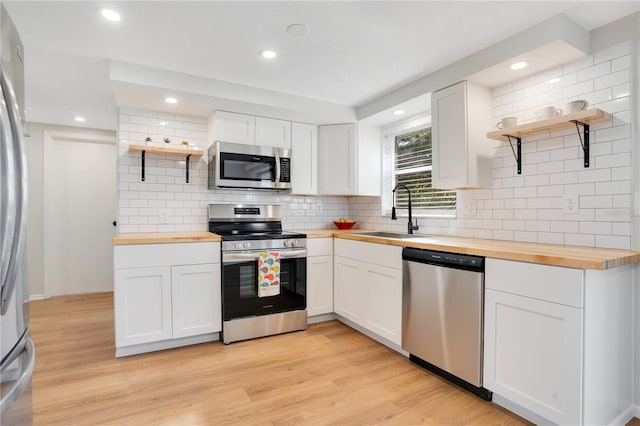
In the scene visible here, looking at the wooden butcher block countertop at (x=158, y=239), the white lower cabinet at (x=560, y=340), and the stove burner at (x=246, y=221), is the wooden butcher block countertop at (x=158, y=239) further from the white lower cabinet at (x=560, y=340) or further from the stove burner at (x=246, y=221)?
the white lower cabinet at (x=560, y=340)

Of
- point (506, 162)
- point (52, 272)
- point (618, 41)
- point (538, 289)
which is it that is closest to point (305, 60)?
point (506, 162)

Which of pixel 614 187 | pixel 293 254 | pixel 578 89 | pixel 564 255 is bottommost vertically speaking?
pixel 293 254

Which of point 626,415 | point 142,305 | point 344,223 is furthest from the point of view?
point 344,223

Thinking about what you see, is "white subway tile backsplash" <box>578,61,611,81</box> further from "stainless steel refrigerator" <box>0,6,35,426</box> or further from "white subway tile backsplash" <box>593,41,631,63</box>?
"stainless steel refrigerator" <box>0,6,35,426</box>

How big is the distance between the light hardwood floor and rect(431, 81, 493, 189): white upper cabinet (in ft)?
4.94

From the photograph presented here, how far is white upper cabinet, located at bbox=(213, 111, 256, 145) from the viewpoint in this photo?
327 cm

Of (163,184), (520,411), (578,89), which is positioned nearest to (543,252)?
(520,411)

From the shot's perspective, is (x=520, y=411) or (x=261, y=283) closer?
(x=520, y=411)

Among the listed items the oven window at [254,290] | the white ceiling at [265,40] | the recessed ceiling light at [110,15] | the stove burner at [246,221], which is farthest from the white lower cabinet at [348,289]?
the recessed ceiling light at [110,15]

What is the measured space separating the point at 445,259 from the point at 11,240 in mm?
2155

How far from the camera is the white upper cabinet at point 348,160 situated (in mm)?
3811

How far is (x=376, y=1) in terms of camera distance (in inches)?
73.8

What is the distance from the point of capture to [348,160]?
3.84m

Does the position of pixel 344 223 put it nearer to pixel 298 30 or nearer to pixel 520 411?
pixel 298 30
